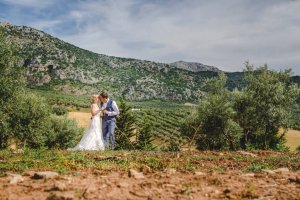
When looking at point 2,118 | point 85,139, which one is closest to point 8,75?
point 2,118

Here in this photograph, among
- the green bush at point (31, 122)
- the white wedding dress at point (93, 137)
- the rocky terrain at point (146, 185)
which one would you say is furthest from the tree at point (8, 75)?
the rocky terrain at point (146, 185)

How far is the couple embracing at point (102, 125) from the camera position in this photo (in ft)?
63.5

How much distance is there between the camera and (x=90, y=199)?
6344mm

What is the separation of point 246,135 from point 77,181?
42.8 meters

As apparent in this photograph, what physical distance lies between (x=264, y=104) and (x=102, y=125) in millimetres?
31240

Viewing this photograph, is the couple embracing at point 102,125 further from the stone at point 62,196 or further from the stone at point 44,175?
the stone at point 62,196

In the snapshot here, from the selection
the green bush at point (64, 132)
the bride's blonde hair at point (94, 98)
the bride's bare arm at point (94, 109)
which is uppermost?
the bride's blonde hair at point (94, 98)

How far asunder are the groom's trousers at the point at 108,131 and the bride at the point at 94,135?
1.06ft

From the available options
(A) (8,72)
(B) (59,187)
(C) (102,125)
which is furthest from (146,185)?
(A) (8,72)

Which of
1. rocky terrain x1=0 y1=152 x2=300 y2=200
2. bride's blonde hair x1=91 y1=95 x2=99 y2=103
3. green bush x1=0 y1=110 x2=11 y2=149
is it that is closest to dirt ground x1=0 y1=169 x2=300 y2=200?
rocky terrain x1=0 y1=152 x2=300 y2=200

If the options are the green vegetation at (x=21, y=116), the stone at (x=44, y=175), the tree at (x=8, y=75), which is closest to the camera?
the stone at (x=44, y=175)

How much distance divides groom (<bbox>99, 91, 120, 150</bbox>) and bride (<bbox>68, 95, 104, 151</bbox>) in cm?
32

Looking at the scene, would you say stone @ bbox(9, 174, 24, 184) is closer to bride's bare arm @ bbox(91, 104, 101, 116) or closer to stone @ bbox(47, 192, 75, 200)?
stone @ bbox(47, 192, 75, 200)

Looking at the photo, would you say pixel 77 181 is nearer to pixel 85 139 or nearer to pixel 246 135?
pixel 85 139
